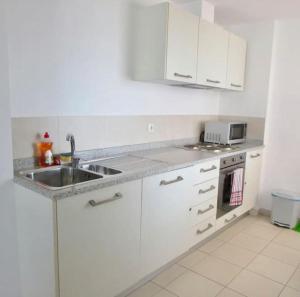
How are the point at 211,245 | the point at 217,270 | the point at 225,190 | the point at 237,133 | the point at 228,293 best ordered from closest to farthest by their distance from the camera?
the point at 228,293 < the point at 217,270 < the point at 211,245 < the point at 225,190 < the point at 237,133

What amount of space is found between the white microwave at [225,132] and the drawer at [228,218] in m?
0.77

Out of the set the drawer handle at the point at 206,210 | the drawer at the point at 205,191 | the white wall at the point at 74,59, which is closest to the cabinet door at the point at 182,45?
the white wall at the point at 74,59

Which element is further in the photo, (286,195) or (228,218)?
(286,195)

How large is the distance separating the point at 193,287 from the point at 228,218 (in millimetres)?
1043

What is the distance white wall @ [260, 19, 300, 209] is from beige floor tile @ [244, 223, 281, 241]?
1.27 feet

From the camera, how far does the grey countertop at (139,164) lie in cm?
145

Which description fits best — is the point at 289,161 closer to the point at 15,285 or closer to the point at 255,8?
the point at 255,8

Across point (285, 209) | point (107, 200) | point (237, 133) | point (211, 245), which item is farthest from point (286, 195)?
point (107, 200)

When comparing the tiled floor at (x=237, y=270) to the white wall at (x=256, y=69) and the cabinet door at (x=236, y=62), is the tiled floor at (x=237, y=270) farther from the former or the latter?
the cabinet door at (x=236, y=62)

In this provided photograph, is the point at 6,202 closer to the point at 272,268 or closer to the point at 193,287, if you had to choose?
the point at 193,287

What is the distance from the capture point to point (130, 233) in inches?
71.8

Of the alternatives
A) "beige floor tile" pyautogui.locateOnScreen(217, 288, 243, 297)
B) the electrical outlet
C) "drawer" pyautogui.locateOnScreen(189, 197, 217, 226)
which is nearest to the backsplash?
the electrical outlet

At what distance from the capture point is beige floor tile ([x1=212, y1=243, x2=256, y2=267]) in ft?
8.02

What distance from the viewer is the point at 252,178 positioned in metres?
3.34
